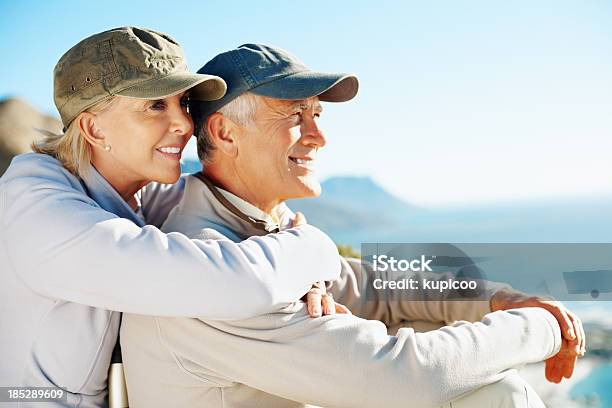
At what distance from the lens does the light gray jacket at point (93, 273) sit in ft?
5.77

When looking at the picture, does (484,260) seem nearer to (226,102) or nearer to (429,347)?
(429,347)

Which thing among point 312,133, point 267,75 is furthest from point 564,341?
point 267,75

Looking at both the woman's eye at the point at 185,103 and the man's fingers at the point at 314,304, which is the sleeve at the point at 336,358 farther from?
the woman's eye at the point at 185,103

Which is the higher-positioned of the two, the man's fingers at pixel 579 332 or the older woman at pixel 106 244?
the older woman at pixel 106 244

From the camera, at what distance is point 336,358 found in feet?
6.02

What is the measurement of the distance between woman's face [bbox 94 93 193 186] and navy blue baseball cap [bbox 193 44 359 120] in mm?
181

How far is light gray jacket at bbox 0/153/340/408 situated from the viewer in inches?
69.3

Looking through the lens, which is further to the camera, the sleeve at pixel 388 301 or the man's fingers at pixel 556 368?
the sleeve at pixel 388 301

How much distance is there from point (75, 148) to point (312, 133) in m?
0.77

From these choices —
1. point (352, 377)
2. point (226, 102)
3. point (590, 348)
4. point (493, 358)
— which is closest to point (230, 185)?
point (226, 102)

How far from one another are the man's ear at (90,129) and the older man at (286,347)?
313 mm

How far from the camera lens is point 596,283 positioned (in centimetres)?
369

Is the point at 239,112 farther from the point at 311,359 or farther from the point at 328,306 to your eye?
the point at 311,359

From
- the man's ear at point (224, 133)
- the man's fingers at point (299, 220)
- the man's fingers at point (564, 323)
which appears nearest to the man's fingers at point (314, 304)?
the man's fingers at point (299, 220)
